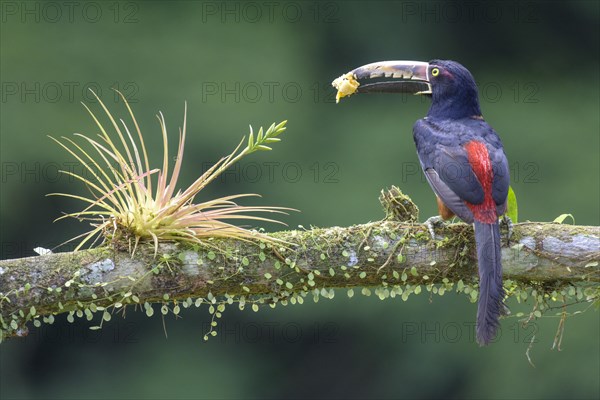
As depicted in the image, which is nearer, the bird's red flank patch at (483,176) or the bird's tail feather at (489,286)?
the bird's tail feather at (489,286)

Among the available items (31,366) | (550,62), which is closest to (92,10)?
(31,366)

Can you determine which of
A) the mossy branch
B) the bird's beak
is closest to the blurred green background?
the bird's beak

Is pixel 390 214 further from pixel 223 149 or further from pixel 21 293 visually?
pixel 223 149

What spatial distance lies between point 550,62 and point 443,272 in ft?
20.8

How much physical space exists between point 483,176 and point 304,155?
5.13 meters

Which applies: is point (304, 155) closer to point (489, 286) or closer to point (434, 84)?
point (434, 84)

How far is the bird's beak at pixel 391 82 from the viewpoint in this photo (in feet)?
15.9

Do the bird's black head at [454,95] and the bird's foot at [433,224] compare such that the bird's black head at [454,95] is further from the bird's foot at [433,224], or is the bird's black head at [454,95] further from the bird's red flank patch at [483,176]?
the bird's foot at [433,224]

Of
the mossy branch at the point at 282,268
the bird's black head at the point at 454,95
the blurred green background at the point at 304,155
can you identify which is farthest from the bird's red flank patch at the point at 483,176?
the blurred green background at the point at 304,155

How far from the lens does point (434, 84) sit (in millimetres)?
4789

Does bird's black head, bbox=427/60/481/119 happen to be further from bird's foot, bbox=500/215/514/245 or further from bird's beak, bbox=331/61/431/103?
bird's foot, bbox=500/215/514/245

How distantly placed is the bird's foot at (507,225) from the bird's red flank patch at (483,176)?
5cm

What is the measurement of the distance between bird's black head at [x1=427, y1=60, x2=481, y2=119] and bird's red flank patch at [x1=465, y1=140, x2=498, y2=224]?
0.44 meters

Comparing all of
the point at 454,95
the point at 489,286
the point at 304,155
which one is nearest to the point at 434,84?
the point at 454,95
